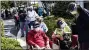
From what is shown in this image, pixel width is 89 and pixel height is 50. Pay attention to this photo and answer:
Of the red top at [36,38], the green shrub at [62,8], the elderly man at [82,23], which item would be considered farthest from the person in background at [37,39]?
the green shrub at [62,8]

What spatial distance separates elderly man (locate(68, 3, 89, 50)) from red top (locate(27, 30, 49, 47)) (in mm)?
1149

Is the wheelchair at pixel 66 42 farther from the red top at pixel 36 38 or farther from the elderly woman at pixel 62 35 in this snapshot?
the red top at pixel 36 38

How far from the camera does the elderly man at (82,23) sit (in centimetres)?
494

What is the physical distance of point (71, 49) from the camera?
6.28 meters

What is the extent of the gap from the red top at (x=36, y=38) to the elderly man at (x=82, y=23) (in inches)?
45.2

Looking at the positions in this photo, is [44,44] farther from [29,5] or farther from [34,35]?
[29,5]

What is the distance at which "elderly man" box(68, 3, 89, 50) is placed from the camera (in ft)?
16.2

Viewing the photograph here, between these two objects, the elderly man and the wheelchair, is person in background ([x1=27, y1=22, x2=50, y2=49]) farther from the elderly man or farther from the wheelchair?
the elderly man

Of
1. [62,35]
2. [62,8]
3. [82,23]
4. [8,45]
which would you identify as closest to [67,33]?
[62,35]

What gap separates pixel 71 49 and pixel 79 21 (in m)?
1.43

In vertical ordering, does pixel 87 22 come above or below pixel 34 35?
above

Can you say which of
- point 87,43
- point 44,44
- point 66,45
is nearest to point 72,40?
point 66,45

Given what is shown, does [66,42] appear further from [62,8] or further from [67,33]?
[62,8]

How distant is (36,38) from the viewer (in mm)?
6012
